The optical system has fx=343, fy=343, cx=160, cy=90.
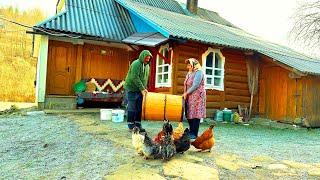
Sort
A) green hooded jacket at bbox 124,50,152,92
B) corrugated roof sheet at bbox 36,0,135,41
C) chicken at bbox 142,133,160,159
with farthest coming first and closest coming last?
corrugated roof sheet at bbox 36,0,135,41, green hooded jacket at bbox 124,50,152,92, chicken at bbox 142,133,160,159

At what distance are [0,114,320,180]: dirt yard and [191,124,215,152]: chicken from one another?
13 cm

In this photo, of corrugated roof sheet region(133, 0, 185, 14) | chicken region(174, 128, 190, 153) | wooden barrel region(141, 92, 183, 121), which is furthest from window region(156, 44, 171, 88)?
chicken region(174, 128, 190, 153)

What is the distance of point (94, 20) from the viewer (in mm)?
13594

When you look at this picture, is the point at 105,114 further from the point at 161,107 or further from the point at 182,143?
the point at 182,143

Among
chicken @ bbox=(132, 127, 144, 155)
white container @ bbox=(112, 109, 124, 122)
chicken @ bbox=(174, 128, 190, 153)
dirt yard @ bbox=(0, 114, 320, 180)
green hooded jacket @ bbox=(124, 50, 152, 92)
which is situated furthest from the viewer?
white container @ bbox=(112, 109, 124, 122)

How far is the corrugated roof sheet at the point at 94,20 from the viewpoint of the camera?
39.9 feet

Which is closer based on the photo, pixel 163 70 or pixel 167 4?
pixel 163 70

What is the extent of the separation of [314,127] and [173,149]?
9365 mm

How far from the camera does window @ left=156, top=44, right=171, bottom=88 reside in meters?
12.2

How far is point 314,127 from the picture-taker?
1288 cm

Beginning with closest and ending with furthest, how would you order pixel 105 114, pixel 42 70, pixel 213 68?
pixel 105 114 < pixel 42 70 < pixel 213 68

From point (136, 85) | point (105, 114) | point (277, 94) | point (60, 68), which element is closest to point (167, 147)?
point (136, 85)

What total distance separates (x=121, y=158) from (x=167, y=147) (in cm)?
80

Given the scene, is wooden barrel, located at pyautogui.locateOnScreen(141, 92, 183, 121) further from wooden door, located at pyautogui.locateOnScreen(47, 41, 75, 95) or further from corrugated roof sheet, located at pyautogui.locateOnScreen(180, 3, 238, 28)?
corrugated roof sheet, located at pyautogui.locateOnScreen(180, 3, 238, 28)
